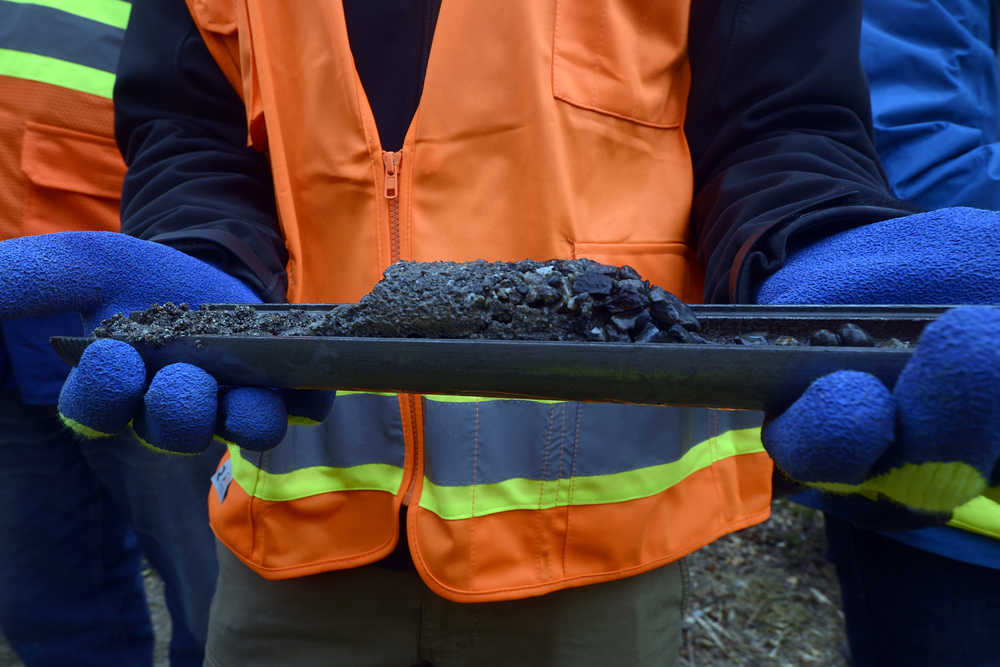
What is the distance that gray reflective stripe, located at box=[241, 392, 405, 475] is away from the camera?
1.24m

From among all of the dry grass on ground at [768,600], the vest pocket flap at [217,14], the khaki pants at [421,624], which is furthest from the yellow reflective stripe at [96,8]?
the dry grass on ground at [768,600]

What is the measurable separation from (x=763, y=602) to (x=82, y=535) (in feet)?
10.3

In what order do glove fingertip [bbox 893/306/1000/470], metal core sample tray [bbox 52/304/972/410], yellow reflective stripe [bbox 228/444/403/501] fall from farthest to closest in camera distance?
yellow reflective stripe [bbox 228/444/403/501]
metal core sample tray [bbox 52/304/972/410]
glove fingertip [bbox 893/306/1000/470]

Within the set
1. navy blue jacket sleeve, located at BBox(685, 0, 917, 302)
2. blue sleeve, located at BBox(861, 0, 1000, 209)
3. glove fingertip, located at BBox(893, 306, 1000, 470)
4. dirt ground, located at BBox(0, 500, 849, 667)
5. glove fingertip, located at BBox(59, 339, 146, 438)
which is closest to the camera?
glove fingertip, located at BBox(893, 306, 1000, 470)

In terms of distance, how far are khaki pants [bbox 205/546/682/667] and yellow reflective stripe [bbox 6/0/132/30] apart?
2025mm

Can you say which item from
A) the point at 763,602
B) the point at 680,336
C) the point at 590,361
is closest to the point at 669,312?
the point at 680,336

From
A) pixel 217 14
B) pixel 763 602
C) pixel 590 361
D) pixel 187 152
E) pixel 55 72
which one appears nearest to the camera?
pixel 590 361

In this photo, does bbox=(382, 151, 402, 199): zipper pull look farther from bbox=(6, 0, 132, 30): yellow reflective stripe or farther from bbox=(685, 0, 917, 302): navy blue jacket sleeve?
A: bbox=(6, 0, 132, 30): yellow reflective stripe

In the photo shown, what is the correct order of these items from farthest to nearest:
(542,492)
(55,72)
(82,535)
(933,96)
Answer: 1. (82,535)
2. (55,72)
3. (933,96)
4. (542,492)

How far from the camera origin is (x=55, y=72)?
7.02ft

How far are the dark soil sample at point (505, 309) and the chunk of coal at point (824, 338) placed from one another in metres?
0.15

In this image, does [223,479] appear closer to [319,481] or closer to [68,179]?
[319,481]

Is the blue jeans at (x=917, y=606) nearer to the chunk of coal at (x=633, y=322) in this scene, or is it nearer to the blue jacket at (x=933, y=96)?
the blue jacket at (x=933, y=96)

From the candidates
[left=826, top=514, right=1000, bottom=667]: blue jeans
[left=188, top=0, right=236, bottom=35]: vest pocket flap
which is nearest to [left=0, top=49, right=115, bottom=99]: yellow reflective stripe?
[left=188, top=0, right=236, bottom=35]: vest pocket flap
